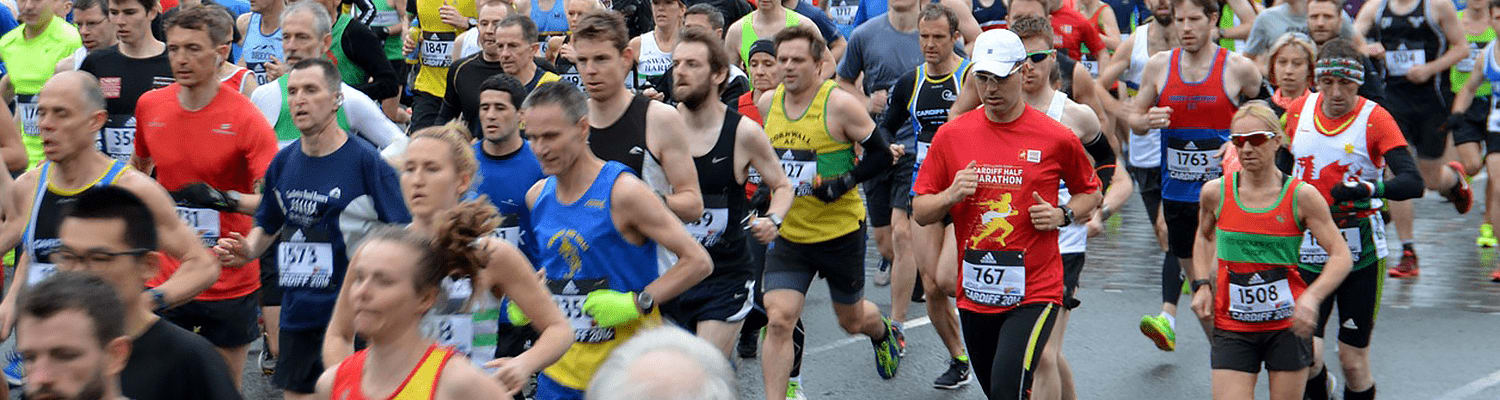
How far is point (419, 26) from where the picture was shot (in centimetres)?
1259

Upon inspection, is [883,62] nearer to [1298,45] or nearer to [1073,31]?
[1073,31]

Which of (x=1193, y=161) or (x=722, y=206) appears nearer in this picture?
(x=722, y=206)

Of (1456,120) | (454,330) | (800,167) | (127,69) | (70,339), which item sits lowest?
(1456,120)

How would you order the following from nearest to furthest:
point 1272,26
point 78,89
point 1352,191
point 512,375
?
point 512,375 < point 78,89 < point 1352,191 < point 1272,26

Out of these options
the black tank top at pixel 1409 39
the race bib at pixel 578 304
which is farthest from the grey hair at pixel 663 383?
the black tank top at pixel 1409 39

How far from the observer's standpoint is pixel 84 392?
3467 mm

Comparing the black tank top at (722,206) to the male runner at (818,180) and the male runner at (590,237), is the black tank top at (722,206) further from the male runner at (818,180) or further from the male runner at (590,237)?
the male runner at (590,237)

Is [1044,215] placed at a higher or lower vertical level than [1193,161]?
higher

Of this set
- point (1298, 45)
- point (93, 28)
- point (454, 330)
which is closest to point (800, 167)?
point (1298, 45)

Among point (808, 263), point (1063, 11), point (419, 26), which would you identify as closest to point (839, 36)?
point (1063, 11)

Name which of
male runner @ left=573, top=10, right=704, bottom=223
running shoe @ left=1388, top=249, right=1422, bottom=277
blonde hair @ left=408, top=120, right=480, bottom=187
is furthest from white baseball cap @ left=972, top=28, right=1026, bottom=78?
running shoe @ left=1388, top=249, right=1422, bottom=277

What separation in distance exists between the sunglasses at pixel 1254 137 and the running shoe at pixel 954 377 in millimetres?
2075

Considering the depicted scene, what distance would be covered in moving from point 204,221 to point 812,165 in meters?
2.52

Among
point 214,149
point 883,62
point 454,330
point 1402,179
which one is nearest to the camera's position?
point 454,330
